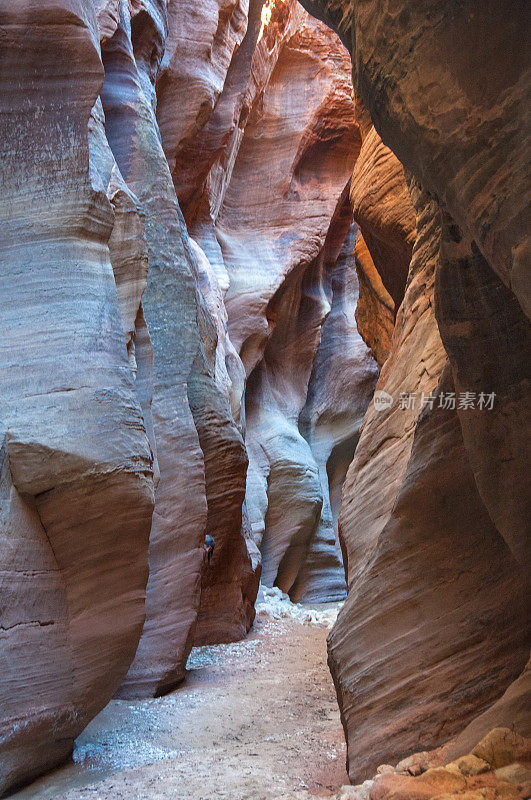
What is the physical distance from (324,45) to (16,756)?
56.0 ft

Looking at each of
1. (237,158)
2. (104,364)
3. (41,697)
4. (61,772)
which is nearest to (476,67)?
(104,364)

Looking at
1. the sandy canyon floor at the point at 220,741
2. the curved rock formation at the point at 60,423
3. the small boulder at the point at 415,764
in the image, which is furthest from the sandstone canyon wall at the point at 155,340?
the small boulder at the point at 415,764

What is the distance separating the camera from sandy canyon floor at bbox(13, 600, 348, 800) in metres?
4.26

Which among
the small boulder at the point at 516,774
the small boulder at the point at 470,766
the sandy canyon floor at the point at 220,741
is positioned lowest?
the sandy canyon floor at the point at 220,741

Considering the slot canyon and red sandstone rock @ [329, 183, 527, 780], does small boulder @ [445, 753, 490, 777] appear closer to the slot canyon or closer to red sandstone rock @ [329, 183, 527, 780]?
the slot canyon

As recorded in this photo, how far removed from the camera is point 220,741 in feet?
18.0

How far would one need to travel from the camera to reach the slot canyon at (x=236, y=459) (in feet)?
8.88

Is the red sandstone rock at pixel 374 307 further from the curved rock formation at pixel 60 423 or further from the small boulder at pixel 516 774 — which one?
the small boulder at pixel 516 774

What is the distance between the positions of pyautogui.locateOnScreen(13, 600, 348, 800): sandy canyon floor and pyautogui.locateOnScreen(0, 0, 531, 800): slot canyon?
0.03m

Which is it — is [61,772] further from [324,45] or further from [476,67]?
[324,45]

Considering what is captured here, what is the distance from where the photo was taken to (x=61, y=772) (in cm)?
476

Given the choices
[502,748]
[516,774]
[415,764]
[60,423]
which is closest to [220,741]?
[415,764]

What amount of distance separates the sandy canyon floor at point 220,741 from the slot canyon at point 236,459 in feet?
0.11

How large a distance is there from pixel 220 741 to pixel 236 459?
175 inches
